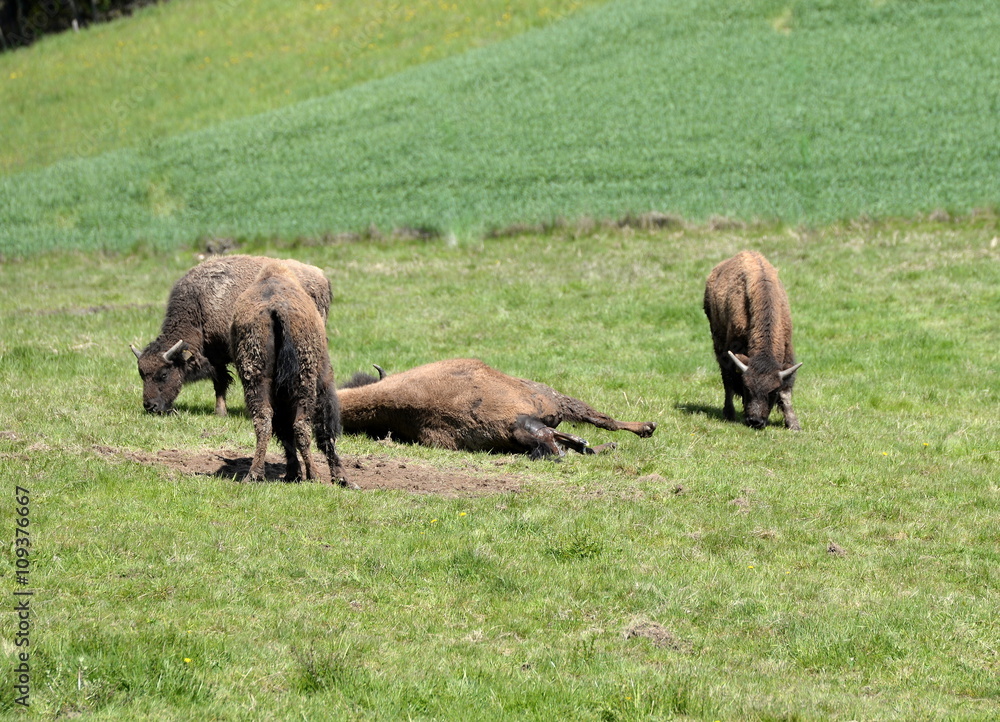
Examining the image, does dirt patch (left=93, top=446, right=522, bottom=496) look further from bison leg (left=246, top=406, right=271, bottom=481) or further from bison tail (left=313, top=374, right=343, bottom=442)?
bison tail (left=313, top=374, right=343, bottom=442)

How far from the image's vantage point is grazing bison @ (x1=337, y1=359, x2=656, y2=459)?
12.3 metres

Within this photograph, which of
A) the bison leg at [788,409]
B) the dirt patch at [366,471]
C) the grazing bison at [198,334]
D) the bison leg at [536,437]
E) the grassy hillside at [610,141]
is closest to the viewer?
the dirt patch at [366,471]

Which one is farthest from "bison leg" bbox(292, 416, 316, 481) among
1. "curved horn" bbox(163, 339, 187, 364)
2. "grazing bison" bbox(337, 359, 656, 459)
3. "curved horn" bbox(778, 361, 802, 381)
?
"curved horn" bbox(778, 361, 802, 381)

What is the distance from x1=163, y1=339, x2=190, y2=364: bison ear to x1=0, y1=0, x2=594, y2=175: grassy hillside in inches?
1170

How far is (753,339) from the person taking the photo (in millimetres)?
14422

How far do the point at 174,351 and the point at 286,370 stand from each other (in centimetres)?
456

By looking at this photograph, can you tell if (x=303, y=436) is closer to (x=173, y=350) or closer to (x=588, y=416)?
(x=588, y=416)

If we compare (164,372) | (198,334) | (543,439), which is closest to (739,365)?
(543,439)

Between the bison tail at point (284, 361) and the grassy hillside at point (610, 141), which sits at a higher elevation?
the grassy hillside at point (610, 141)

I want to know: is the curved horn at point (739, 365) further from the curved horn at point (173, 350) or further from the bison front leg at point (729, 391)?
the curved horn at point (173, 350)

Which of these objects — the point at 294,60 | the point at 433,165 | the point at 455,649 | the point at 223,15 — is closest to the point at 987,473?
the point at 455,649

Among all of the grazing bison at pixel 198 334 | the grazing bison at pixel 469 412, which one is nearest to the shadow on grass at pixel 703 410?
the grazing bison at pixel 469 412

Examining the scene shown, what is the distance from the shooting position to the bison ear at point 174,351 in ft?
45.8

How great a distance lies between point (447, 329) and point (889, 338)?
767cm
